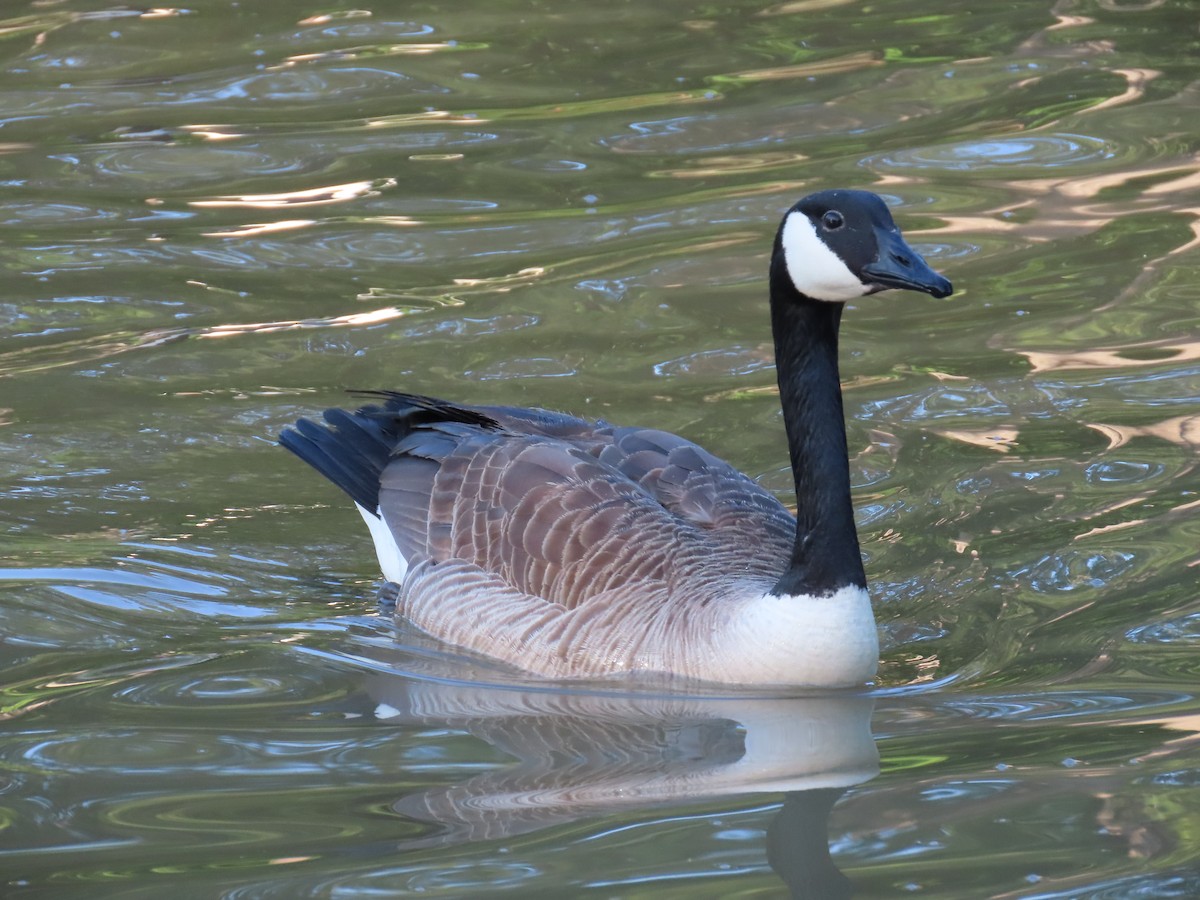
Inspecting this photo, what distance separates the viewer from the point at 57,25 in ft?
47.1

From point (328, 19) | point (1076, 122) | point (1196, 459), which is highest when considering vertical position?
point (328, 19)

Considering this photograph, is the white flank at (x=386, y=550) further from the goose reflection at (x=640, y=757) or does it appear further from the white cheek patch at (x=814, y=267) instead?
the white cheek patch at (x=814, y=267)

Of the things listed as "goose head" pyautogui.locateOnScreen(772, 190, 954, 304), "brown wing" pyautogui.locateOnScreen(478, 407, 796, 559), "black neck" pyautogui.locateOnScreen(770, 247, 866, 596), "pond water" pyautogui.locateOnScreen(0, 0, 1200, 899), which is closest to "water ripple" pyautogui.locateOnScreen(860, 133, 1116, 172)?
"pond water" pyautogui.locateOnScreen(0, 0, 1200, 899)

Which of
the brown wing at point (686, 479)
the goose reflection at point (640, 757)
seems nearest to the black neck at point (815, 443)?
the goose reflection at point (640, 757)

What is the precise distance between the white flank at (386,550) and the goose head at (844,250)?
234cm

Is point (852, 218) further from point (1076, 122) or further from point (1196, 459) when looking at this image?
point (1076, 122)


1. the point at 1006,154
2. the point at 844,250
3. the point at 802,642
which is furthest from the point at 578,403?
the point at 1006,154

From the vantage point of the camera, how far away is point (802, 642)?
256 inches

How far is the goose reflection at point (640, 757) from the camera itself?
5336mm

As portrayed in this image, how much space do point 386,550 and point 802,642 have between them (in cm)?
224

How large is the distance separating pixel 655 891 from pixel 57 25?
11.4 meters

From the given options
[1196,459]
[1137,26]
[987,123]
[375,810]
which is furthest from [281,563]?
[1137,26]

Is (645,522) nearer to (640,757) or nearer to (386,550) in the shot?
(640,757)

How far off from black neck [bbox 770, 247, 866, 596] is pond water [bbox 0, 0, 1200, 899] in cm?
46
